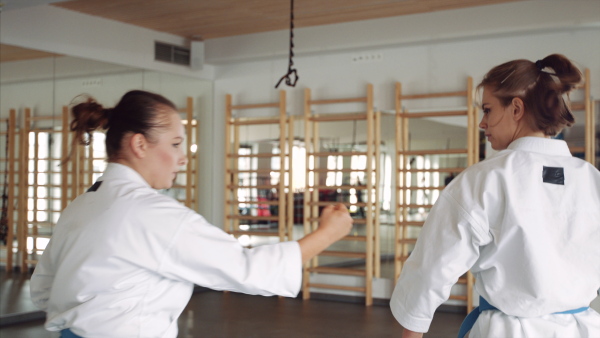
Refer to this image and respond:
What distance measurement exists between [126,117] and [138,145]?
0.08 meters

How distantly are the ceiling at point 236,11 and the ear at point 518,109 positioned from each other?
439 cm

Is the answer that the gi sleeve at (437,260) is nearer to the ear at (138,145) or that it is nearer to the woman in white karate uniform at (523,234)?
the woman in white karate uniform at (523,234)

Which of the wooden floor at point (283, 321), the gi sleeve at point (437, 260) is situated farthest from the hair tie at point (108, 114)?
the wooden floor at point (283, 321)

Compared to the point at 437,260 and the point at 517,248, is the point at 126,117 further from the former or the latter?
the point at 517,248

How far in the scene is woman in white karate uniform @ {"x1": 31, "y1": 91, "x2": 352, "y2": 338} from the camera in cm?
139

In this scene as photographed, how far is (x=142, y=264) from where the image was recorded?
4.58 feet

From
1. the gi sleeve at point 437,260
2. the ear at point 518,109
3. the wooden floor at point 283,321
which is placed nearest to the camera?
the gi sleeve at point 437,260

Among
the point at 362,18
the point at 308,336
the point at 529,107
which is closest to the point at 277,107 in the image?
the point at 362,18

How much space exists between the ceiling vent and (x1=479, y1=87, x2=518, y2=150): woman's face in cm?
592

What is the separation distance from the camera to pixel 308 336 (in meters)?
5.41

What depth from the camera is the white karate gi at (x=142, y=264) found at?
1.39 m

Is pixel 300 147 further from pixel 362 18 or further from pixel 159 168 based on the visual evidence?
pixel 159 168

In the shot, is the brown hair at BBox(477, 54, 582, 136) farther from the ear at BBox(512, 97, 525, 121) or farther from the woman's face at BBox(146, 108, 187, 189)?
the woman's face at BBox(146, 108, 187, 189)

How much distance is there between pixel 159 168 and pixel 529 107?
0.96 m
